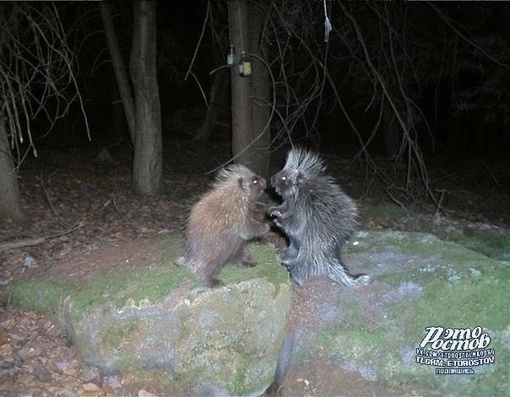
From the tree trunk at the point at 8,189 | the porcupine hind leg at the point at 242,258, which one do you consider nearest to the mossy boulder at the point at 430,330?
the porcupine hind leg at the point at 242,258

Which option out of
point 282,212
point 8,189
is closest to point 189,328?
point 282,212

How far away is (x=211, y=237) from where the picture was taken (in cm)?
479

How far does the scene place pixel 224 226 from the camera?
4.82 m

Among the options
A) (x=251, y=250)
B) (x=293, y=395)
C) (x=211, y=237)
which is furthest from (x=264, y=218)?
(x=293, y=395)

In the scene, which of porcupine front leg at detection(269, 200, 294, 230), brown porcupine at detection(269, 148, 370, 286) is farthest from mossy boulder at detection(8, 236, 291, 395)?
porcupine front leg at detection(269, 200, 294, 230)

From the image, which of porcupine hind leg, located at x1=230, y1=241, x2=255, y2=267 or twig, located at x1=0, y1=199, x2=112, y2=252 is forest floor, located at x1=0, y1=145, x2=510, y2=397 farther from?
porcupine hind leg, located at x1=230, y1=241, x2=255, y2=267

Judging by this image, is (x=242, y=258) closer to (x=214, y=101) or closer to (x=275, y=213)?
(x=275, y=213)

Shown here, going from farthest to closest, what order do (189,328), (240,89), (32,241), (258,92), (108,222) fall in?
(258,92) < (240,89) < (108,222) < (32,241) < (189,328)

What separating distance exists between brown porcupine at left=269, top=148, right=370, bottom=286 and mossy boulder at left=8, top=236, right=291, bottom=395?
54 centimetres

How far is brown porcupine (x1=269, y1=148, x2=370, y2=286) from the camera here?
17.2 feet

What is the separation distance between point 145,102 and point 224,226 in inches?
173

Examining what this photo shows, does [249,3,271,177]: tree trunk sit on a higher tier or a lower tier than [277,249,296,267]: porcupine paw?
higher

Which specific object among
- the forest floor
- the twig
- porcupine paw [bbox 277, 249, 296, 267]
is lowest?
the forest floor

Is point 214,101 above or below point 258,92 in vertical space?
below
